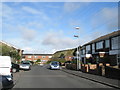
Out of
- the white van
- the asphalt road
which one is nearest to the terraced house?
the asphalt road

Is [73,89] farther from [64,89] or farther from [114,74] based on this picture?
[114,74]

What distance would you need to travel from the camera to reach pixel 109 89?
42.6ft

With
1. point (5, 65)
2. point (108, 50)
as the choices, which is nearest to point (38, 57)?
point (108, 50)

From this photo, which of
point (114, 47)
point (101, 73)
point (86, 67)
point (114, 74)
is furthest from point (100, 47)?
point (114, 74)

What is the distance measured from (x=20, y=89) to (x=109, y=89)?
529 centimetres

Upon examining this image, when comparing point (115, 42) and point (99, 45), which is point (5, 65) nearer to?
point (115, 42)

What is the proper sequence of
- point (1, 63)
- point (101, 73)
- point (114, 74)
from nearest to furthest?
point (1, 63), point (114, 74), point (101, 73)

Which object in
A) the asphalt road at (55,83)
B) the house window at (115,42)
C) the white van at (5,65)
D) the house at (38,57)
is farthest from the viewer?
the house at (38,57)

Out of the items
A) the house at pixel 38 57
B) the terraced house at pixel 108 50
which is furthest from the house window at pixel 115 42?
the house at pixel 38 57

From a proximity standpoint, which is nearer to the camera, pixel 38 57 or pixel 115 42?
pixel 115 42

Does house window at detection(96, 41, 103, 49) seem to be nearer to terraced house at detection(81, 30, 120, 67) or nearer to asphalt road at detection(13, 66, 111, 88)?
terraced house at detection(81, 30, 120, 67)

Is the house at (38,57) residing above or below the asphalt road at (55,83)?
above

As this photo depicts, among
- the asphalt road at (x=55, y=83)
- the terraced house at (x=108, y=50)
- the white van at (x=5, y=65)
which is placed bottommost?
the asphalt road at (x=55, y=83)

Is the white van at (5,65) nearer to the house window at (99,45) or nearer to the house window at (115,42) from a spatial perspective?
the house window at (115,42)
